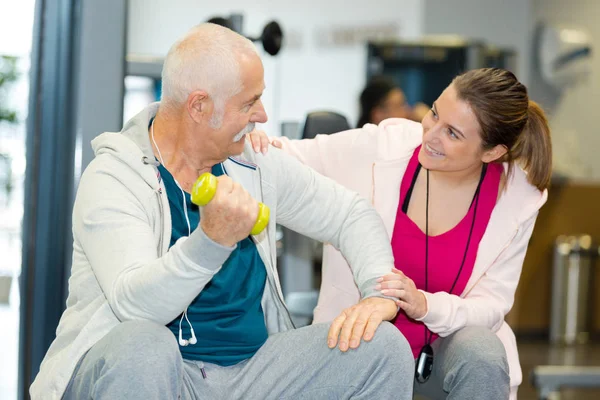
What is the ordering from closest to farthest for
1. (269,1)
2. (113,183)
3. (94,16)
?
(113,183) < (94,16) < (269,1)

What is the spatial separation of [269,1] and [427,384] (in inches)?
143

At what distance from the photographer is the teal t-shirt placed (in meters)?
1.60

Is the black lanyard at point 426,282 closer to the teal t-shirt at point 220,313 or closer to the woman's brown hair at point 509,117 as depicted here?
the woman's brown hair at point 509,117

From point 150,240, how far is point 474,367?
68cm

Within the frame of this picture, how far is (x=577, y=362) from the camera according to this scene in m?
4.35

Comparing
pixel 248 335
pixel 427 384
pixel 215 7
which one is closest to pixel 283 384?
pixel 248 335

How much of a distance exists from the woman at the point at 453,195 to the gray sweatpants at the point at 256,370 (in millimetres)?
295

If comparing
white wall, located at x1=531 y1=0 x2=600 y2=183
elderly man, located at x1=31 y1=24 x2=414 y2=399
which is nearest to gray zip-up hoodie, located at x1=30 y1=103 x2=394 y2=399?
elderly man, located at x1=31 y1=24 x2=414 y2=399

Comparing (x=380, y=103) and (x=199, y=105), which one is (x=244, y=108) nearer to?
(x=199, y=105)

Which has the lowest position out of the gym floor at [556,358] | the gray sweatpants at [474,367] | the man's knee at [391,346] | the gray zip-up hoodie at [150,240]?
the gym floor at [556,358]

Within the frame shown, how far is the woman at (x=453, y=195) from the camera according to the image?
6.15 feet

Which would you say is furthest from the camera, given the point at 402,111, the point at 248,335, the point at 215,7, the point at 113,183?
the point at 402,111

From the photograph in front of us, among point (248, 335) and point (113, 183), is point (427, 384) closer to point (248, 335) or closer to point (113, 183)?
point (248, 335)

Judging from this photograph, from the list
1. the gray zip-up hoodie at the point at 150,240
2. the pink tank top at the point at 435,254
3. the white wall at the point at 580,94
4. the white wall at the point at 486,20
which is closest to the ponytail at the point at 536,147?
the pink tank top at the point at 435,254
